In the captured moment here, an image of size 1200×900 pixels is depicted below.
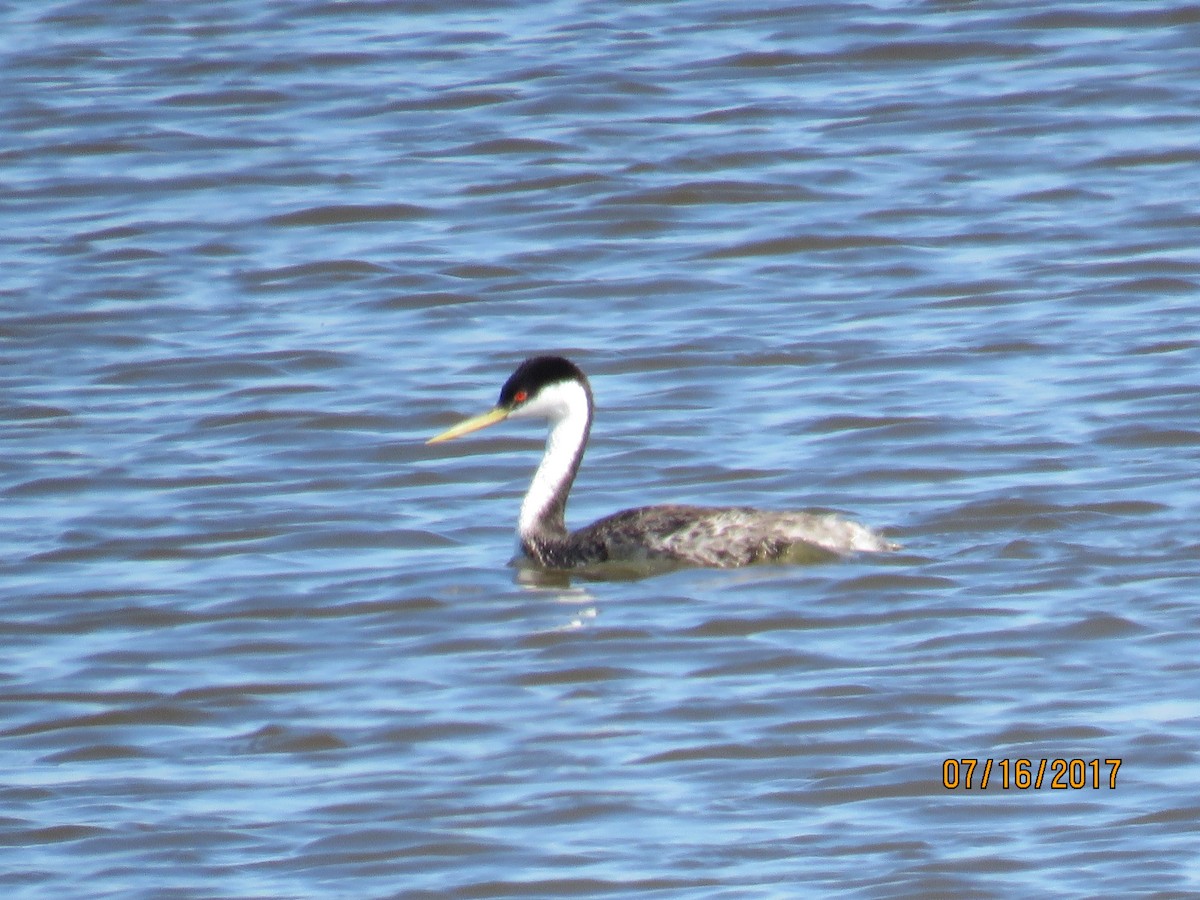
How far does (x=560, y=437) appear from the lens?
37.3 ft

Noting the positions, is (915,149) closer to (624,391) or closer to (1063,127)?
(1063,127)

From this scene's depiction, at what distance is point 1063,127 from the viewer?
17578 mm

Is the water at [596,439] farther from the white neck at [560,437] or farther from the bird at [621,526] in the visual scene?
the white neck at [560,437]

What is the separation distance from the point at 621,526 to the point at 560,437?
863 millimetres

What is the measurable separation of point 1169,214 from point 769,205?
2.40 meters

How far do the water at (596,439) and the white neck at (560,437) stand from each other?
1.08 feet

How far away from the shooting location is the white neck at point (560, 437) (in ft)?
36.6

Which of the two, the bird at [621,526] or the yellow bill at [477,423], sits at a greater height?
the yellow bill at [477,423]
